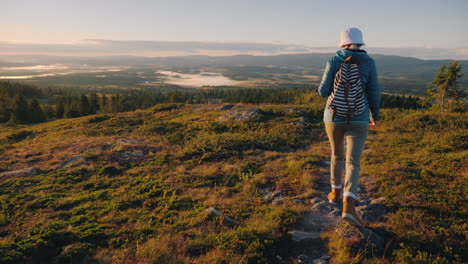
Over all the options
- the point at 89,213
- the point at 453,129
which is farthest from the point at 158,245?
the point at 453,129

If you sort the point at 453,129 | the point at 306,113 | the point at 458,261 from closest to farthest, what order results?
the point at 458,261, the point at 453,129, the point at 306,113

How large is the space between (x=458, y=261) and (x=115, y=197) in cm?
960

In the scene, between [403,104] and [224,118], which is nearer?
[224,118]

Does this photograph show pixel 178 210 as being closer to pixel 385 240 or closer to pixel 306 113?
pixel 385 240

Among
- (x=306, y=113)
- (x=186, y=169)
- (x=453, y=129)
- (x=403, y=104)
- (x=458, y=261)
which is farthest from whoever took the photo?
(x=403, y=104)

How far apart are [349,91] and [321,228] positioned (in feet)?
10.8

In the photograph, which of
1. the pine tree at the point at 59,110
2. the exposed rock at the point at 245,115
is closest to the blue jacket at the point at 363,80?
the exposed rock at the point at 245,115

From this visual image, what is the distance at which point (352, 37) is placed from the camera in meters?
5.08

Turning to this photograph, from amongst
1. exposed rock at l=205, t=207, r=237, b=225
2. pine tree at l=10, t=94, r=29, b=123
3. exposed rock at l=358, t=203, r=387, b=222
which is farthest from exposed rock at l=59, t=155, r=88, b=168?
pine tree at l=10, t=94, r=29, b=123

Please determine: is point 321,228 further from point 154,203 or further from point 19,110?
point 19,110

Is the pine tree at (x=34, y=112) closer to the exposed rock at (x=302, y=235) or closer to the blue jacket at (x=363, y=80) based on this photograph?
the exposed rock at (x=302, y=235)

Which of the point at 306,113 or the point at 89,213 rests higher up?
the point at 306,113

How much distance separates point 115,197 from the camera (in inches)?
354

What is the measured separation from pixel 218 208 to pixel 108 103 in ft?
329
